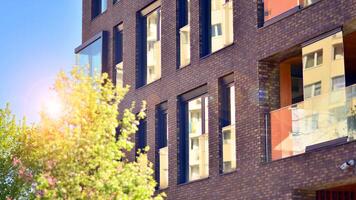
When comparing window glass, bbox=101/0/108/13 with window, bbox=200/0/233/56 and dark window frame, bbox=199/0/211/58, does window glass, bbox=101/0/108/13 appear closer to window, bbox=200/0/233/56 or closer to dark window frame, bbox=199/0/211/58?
dark window frame, bbox=199/0/211/58

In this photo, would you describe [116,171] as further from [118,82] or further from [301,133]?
[118,82]

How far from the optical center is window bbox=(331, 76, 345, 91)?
18906mm

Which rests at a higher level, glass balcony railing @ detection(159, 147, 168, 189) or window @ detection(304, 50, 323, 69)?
window @ detection(304, 50, 323, 69)

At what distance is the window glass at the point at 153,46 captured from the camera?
90.3 ft

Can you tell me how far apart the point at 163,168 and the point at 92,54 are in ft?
24.0

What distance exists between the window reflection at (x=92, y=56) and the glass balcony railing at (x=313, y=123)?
1128cm

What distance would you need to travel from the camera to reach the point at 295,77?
22.4 metres

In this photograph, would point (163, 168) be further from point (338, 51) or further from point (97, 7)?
point (97, 7)

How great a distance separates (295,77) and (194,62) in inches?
136

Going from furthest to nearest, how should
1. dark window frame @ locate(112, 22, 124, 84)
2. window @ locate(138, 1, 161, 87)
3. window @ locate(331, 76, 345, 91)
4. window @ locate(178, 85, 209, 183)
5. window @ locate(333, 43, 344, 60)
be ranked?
dark window frame @ locate(112, 22, 124, 84)
window @ locate(138, 1, 161, 87)
window @ locate(178, 85, 209, 183)
window @ locate(333, 43, 344, 60)
window @ locate(331, 76, 345, 91)

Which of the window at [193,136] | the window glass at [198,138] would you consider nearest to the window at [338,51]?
the window at [193,136]

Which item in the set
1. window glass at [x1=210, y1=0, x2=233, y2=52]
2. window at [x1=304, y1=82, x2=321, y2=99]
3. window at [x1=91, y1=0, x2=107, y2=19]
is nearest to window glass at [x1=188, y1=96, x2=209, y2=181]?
window glass at [x1=210, y1=0, x2=233, y2=52]

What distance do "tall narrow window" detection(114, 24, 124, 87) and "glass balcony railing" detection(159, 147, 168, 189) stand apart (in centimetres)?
418

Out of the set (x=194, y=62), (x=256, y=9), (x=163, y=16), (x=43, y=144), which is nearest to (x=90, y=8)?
(x=163, y=16)
